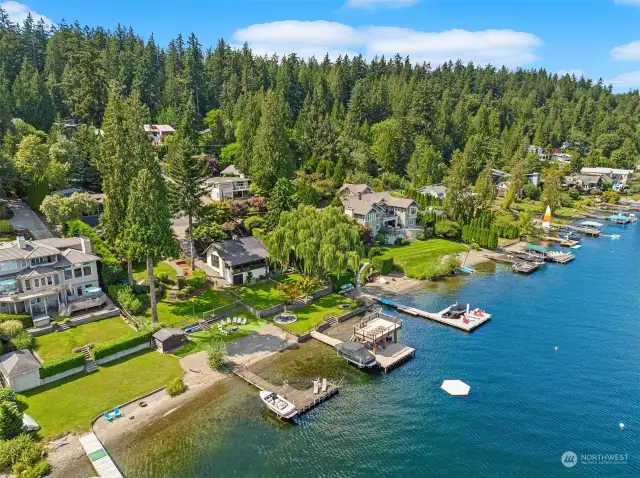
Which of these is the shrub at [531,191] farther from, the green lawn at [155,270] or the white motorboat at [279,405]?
the white motorboat at [279,405]

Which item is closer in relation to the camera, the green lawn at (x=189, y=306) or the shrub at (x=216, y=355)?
the shrub at (x=216, y=355)

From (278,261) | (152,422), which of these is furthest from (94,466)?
(278,261)

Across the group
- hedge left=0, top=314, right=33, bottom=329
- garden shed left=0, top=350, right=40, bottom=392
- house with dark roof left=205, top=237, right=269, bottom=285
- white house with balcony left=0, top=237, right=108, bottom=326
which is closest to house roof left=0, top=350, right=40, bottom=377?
garden shed left=0, top=350, right=40, bottom=392

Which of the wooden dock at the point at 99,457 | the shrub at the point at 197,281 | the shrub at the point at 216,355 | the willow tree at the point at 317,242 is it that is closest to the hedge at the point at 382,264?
the willow tree at the point at 317,242

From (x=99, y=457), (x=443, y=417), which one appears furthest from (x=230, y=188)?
(x=443, y=417)

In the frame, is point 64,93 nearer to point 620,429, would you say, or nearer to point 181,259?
point 181,259

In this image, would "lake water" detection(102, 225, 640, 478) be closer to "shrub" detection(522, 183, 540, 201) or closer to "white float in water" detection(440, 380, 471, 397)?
"white float in water" detection(440, 380, 471, 397)

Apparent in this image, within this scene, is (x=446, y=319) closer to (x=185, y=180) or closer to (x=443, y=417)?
(x=443, y=417)
